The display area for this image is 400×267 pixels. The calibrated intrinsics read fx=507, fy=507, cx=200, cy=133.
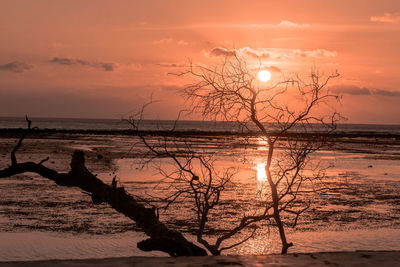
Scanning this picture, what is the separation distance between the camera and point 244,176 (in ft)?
77.0

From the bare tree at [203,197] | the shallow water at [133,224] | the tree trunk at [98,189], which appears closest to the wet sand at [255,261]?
the bare tree at [203,197]

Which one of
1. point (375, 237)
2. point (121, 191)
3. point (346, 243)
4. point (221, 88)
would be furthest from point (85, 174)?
point (375, 237)

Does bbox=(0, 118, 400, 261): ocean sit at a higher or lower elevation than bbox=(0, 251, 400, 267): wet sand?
lower

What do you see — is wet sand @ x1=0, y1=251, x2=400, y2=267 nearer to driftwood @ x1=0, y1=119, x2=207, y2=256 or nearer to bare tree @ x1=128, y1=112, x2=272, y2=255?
bare tree @ x1=128, y1=112, x2=272, y2=255

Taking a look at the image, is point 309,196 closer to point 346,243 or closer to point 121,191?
point 346,243

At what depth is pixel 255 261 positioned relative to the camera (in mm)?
4688

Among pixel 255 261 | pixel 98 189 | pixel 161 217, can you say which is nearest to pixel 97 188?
pixel 98 189

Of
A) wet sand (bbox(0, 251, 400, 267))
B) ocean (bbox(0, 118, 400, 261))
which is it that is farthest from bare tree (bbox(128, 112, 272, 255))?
wet sand (bbox(0, 251, 400, 267))

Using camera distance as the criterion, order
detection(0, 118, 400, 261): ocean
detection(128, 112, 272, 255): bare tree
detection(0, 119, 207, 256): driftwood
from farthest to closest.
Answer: detection(0, 118, 400, 261): ocean → detection(128, 112, 272, 255): bare tree → detection(0, 119, 207, 256): driftwood

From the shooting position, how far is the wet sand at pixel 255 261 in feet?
14.8

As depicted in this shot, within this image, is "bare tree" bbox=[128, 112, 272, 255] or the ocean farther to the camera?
the ocean

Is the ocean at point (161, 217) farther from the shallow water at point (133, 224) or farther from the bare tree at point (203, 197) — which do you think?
the bare tree at point (203, 197)

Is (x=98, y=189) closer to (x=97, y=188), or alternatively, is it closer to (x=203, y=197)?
(x=97, y=188)

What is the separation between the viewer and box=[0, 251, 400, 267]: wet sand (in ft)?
14.8
